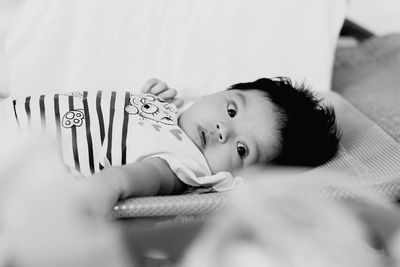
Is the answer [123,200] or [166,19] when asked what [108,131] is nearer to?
[123,200]

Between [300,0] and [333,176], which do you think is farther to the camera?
[300,0]

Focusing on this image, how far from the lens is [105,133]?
901 millimetres

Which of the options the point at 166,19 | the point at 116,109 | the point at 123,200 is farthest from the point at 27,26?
the point at 123,200

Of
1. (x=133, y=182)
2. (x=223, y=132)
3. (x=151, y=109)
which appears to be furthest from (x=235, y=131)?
(x=133, y=182)

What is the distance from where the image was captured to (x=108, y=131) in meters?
0.90

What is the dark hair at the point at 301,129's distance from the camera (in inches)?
38.5

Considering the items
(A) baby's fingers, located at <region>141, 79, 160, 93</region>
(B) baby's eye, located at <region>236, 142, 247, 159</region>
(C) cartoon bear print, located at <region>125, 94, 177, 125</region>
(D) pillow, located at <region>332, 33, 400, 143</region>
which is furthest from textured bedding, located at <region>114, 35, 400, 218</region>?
(A) baby's fingers, located at <region>141, 79, 160, 93</region>

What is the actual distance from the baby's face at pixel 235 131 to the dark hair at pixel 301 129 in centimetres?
2

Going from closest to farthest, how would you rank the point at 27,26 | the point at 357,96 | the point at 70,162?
the point at 70,162, the point at 27,26, the point at 357,96

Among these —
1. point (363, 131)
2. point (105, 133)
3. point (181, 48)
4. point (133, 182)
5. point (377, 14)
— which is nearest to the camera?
point (133, 182)

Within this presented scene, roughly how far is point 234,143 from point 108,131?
21cm

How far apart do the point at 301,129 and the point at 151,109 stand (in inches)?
9.9

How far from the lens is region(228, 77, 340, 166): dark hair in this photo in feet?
3.21

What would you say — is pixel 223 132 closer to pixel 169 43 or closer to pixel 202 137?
pixel 202 137
